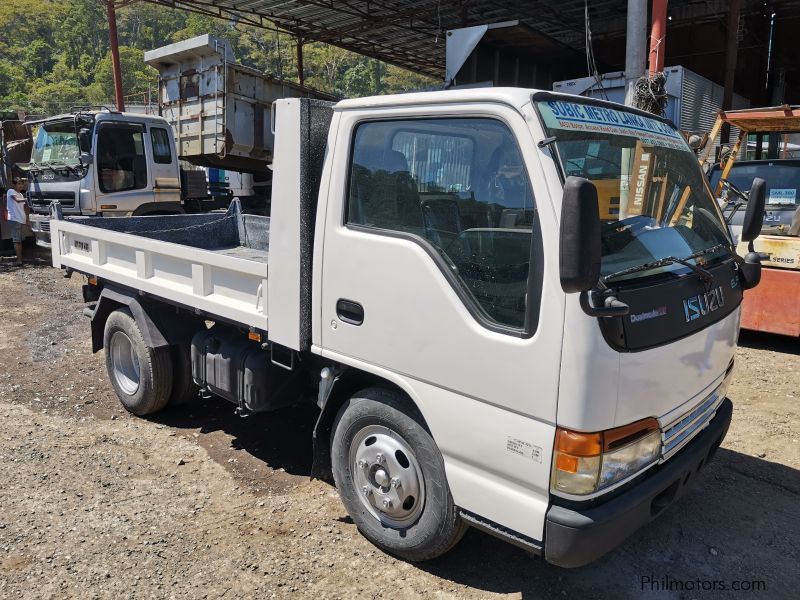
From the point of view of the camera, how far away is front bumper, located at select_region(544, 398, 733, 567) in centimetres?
228

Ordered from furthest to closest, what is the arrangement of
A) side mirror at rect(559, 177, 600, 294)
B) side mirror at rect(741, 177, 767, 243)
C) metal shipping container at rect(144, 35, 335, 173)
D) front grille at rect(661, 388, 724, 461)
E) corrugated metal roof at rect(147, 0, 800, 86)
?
corrugated metal roof at rect(147, 0, 800, 86)
metal shipping container at rect(144, 35, 335, 173)
side mirror at rect(741, 177, 767, 243)
front grille at rect(661, 388, 724, 461)
side mirror at rect(559, 177, 600, 294)

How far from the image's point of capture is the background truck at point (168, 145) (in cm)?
995

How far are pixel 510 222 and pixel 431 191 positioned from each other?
0.44 meters

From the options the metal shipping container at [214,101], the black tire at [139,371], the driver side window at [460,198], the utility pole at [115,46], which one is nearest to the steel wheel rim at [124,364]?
the black tire at [139,371]

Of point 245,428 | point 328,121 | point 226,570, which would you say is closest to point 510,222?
point 328,121

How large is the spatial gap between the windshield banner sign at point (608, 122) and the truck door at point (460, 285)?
0.17 meters

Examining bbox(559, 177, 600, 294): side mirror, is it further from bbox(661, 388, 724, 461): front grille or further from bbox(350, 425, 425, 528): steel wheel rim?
bbox(350, 425, 425, 528): steel wheel rim

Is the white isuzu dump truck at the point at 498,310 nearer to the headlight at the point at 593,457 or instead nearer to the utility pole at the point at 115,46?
the headlight at the point at 593,457

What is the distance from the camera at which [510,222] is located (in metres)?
2.43

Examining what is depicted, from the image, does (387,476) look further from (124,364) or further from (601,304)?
(124,364)

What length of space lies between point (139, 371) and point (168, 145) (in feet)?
24.5

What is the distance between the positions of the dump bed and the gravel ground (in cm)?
108

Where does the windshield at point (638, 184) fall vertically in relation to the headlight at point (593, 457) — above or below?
above

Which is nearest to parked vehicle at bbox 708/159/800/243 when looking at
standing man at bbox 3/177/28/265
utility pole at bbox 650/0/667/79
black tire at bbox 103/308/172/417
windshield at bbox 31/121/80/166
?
utility pole at bbox 650/0/667/79
